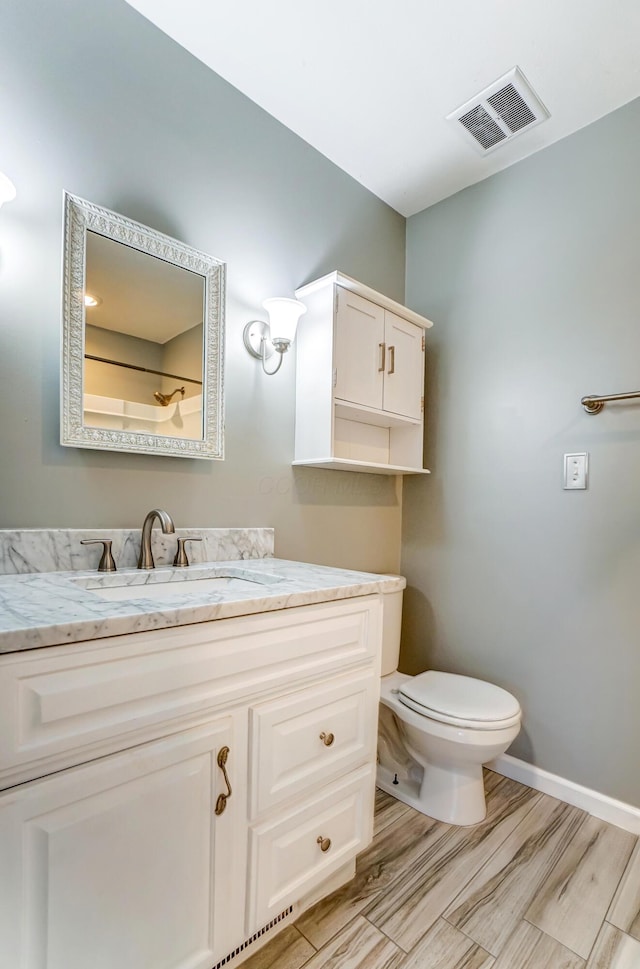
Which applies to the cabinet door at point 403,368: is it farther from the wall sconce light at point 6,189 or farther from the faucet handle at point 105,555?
the wall sconce light at point 6,189

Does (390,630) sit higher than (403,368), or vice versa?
(403,368)

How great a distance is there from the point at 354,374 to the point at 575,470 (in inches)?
35.3

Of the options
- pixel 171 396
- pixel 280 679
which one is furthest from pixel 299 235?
pixel 280 679

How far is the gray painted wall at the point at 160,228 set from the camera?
1169mm

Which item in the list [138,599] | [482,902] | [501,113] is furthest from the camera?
[501,113]

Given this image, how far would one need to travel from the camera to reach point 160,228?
1.43 meters

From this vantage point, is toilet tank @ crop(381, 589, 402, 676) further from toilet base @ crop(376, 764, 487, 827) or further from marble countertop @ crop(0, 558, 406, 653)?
marble countertop @ crop(0, 558, 406, 653)

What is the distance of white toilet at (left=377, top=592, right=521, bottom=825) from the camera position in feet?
4.75

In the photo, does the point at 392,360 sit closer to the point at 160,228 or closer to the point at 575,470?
the point at 575,470

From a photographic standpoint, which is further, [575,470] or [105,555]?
[575,470]

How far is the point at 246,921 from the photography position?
966 mm

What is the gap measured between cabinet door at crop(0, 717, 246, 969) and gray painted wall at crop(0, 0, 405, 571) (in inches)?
26.9

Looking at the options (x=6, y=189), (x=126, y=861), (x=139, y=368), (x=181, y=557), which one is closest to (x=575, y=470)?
(x=181, y=557)

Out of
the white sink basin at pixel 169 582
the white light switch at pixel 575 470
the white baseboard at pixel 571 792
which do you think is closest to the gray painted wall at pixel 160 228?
the white sink basin at pixel 169 582
